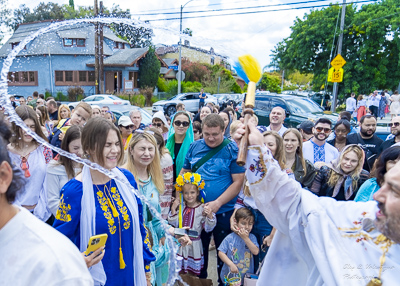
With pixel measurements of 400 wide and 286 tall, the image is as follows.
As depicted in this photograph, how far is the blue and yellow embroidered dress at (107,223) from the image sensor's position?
88.4 inches

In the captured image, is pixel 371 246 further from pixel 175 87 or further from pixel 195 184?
pixel 175 87

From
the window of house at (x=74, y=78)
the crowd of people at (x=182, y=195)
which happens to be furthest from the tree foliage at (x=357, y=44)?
the crowd of people at (x=182, y=195)

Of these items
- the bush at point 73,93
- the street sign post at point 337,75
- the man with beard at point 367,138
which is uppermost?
the street sign post at point 337,75

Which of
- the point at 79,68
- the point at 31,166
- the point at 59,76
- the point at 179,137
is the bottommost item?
the point at 31,166

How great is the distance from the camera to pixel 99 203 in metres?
2.32

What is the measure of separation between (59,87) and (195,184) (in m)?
29.1

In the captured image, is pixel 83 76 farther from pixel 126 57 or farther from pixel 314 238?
pixel 314 238

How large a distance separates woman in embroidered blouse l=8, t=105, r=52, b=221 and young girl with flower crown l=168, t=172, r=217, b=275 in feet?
4.84

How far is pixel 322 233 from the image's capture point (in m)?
1.71

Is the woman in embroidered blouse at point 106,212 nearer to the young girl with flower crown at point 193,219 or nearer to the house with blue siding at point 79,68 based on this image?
the young girl with flower crown at point 193,219

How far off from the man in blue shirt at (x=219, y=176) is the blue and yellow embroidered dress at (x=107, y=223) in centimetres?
144

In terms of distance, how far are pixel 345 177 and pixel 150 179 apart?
2290mm

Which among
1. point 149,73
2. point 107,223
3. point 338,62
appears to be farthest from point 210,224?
point 149,73

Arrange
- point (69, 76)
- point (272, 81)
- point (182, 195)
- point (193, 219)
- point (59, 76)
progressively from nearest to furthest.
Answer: point (193, 219)
point (182, 195)
point (272, 81)
point (59, 76)
point (69, 76)
